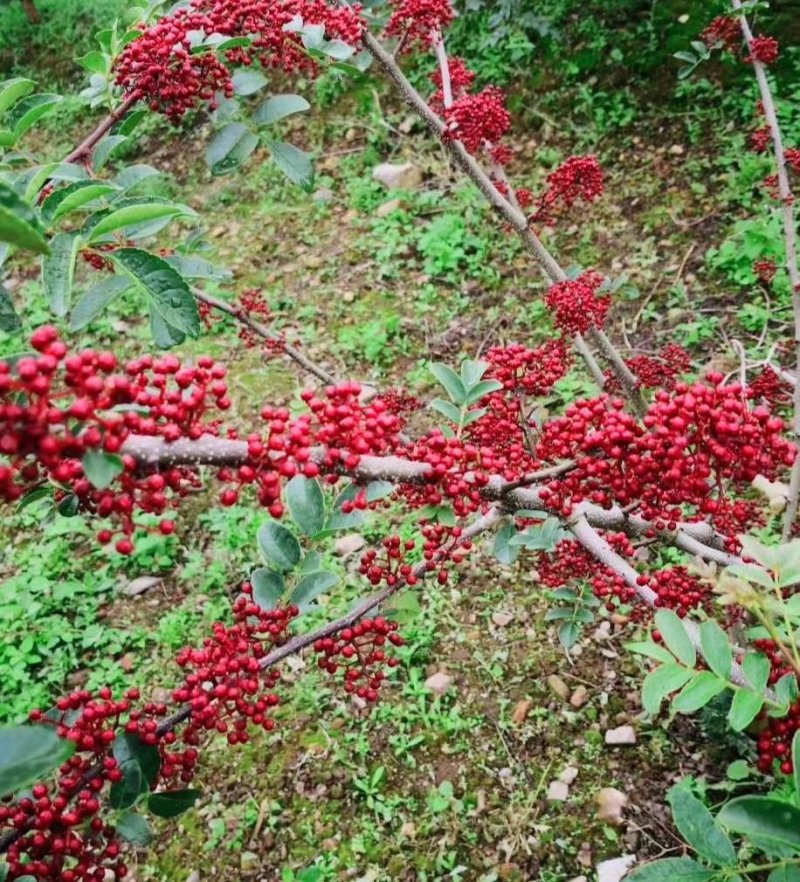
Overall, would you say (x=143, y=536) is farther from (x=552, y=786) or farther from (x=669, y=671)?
(x=669, y=671)

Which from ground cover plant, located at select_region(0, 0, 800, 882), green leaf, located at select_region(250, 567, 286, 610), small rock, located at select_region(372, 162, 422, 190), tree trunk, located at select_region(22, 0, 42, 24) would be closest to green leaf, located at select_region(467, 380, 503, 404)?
ground cover plant, located at select_region(0, 0, 800, 882)

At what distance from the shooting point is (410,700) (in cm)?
314

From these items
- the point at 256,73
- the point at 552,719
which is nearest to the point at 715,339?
the point at 552,719

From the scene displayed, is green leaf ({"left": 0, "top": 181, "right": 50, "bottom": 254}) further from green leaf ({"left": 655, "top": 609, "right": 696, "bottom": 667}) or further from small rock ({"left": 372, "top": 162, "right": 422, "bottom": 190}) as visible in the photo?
small rock ({"left": 372, "top": 162, "right": 422, "bottom": 190})

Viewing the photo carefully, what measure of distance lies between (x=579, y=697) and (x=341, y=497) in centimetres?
181

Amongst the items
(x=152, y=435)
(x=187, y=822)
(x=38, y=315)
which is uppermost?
(x=152, y=435)

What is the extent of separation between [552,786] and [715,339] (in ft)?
7.84

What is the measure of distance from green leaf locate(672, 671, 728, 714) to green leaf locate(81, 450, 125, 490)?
38.3 inches

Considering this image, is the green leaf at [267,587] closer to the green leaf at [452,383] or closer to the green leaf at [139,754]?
the green leaf at [139,754]

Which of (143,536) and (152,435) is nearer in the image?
(152,435)

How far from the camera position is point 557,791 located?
8.93 ft

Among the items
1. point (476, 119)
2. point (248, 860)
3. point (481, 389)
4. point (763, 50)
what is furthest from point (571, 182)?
point (248, 860)

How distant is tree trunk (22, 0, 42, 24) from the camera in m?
9.30

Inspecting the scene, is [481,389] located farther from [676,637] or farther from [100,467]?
[100,467]
